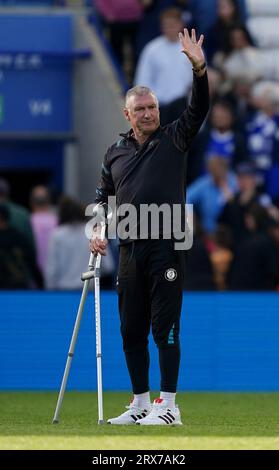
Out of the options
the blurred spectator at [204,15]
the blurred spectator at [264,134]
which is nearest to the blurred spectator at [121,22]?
the blurred spectator at [204,15]

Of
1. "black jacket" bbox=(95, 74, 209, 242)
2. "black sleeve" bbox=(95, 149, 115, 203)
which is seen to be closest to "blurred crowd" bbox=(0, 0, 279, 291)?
"black sleeve" bbox=(95, 149, 115, 203)

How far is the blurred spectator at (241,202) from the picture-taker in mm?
16312

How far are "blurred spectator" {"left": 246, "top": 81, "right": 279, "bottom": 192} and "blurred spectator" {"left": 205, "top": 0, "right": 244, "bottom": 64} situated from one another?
2.61ft

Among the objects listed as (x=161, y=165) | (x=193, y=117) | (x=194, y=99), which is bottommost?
(x=161, y=165)

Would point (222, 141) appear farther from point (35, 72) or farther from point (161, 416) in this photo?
point (161, 416)

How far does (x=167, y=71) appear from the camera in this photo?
57.2ft

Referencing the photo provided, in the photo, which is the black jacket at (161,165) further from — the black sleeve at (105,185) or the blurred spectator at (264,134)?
the blurred spectator at (264,134)

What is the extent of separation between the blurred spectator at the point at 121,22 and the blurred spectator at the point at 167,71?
564 mm

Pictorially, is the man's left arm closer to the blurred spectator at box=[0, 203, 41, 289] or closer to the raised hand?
the raised hand

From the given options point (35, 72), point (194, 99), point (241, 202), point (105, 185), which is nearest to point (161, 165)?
point (194, 99)

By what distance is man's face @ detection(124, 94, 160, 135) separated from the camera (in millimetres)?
9867

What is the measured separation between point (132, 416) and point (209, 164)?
6.93m

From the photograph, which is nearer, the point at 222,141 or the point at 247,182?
the point at 247,182
